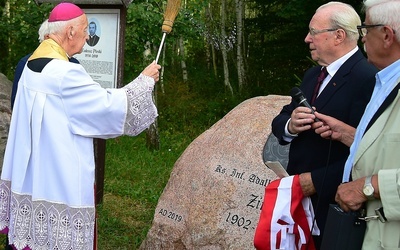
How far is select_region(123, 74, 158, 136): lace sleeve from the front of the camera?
12.5 feet

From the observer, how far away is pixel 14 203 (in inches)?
151

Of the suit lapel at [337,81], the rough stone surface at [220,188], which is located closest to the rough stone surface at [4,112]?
the rough stone surface at [220,188]

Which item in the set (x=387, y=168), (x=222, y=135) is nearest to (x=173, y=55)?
(x=222, y=135)

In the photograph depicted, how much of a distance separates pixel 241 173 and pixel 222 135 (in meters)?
0.47

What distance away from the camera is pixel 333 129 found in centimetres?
292

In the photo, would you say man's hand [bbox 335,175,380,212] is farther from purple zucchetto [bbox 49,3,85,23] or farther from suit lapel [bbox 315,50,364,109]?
purple zucchetto [bbox 49,3,85,23]

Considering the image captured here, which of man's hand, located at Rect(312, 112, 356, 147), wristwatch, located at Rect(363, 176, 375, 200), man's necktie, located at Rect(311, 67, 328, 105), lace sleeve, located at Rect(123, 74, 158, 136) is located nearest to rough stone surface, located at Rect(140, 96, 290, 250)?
lace sleeve, located at Rect(123, 74, 158, 136)

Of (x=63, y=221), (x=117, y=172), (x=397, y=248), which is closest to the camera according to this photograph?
(x=397, y=248)

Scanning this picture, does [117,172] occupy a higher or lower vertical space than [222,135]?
lower

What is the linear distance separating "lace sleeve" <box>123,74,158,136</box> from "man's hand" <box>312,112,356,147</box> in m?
1.28

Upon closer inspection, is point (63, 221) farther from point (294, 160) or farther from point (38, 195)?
point (294, 160)

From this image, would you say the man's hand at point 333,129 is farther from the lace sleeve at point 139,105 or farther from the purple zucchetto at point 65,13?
the purple zucchetto at point 65,13

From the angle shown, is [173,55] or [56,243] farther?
[173,55]

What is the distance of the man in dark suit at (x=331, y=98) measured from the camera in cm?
300
